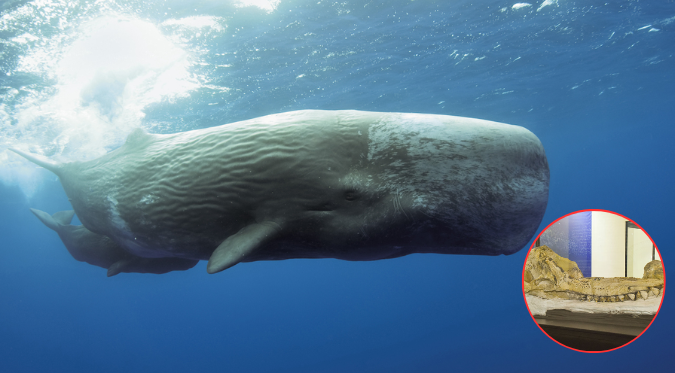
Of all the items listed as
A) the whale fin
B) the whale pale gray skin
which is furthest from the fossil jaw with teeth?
the whale fin

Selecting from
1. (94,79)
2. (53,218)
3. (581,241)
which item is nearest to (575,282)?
(581,241)

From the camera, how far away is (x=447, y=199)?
7.45ft

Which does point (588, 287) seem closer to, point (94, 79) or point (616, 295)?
point (616, 295)

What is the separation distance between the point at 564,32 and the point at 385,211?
65.4 ft

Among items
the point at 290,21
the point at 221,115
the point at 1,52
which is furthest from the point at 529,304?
the point at 221,115

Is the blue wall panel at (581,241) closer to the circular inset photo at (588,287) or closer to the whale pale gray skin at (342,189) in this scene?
the circular inset photo at (588,287)

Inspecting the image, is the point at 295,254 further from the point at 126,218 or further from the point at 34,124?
the point at 34,124

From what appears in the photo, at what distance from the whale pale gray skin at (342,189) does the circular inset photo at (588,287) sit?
31.0 inches

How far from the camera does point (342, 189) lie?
2.47 metres

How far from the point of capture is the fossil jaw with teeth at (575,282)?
9.84 feet

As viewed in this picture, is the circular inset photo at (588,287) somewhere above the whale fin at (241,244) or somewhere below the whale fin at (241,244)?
below

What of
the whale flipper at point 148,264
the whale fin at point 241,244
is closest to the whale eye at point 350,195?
the whale fin at point 241,244

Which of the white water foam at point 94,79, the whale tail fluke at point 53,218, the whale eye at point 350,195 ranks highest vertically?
the white water foam at point 94,79

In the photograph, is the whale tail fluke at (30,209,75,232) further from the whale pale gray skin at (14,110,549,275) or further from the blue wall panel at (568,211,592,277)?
the blue wall panel at (568,211,592,277)
